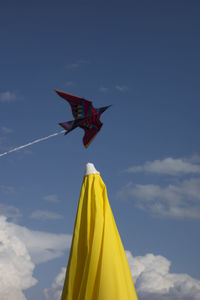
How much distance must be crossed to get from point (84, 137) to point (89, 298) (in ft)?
11.4

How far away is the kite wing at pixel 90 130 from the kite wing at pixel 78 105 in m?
0.23

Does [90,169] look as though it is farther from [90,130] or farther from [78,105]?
[78,105]

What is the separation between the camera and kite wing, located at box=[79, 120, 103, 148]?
7.80 meters

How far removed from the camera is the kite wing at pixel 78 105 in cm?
796

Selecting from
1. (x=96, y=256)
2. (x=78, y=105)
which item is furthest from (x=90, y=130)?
(x=96, y=256)

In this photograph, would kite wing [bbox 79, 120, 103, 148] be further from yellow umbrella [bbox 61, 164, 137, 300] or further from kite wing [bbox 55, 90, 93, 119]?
yellow umbrella [bbox 61, 164, 137, 300]

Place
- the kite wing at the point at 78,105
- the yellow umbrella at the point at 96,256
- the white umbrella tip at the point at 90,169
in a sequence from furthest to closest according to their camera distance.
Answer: the kite wing at the point at 78,105, the white umbrella tip at the point at 90,169, the yellow umbrella at the point at 96,256

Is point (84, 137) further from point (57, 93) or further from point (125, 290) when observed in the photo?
point (125, 290)

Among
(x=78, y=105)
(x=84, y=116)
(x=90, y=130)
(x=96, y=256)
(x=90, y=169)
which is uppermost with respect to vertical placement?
(x=78, y=105)

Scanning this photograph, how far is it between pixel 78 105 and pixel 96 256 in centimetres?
358

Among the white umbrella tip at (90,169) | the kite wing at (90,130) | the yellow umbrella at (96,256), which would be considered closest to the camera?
the yellow umbrella at (96,256)

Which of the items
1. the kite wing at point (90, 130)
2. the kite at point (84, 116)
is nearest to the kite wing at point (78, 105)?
the kite at point (84, 116)

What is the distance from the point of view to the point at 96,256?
19.3 ft

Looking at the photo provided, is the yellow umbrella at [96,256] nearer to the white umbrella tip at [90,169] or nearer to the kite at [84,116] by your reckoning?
the white umbrella tip at [90,169]
